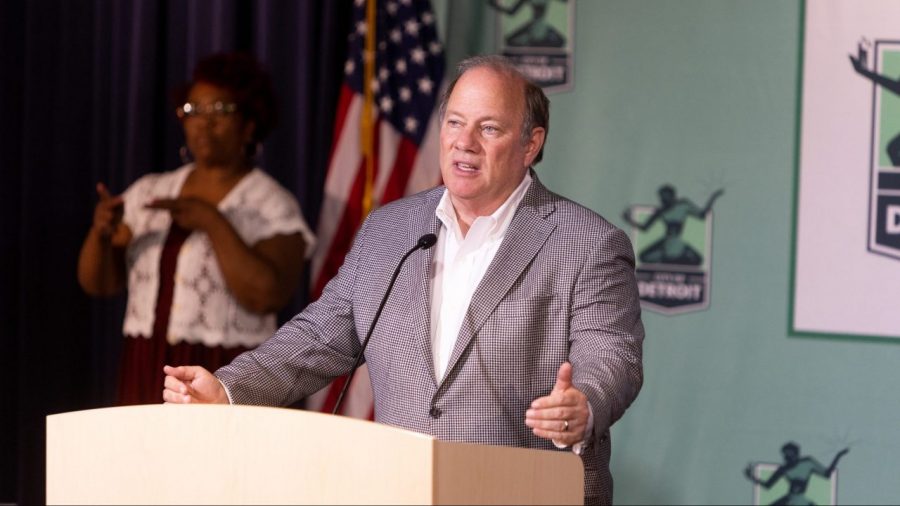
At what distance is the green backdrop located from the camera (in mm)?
4332

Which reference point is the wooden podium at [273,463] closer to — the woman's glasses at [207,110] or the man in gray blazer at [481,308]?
the man in gray blazer at [481,308]

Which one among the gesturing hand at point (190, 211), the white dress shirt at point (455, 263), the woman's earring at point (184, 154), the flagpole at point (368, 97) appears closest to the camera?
the white dress shirt at point (455, 263)

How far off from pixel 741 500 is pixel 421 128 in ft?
5.89

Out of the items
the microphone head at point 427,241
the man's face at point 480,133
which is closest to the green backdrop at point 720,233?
the man's face at point 480,133

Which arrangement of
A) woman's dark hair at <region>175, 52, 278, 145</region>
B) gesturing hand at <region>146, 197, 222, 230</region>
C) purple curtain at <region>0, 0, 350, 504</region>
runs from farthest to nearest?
purple curtain at <region>0, 0, 350, 504</region>, woman's dark hair at <region>175, 52, 278, 145</region>, gesturing hand at <region>146, 197, 222, 230</region>

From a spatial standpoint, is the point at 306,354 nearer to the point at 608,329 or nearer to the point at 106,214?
the point at 608,329

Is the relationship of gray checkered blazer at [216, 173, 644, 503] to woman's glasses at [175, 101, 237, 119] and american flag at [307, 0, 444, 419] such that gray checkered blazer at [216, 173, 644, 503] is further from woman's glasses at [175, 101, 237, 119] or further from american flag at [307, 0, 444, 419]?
american flag at [307, 0, 444, 419]

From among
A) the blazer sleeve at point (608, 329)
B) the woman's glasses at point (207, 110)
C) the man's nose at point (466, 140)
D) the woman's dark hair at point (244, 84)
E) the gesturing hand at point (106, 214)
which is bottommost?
the blazer sleeve at point (608, 329)

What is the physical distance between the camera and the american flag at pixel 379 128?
466 cm

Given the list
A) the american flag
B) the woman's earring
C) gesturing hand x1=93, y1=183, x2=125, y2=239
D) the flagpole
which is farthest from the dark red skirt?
the flagpole

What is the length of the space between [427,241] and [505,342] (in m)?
0.25

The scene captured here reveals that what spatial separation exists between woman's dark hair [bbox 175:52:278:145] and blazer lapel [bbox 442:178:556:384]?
74.4 inches

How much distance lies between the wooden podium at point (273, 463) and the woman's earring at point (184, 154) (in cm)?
271

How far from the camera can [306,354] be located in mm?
2555
